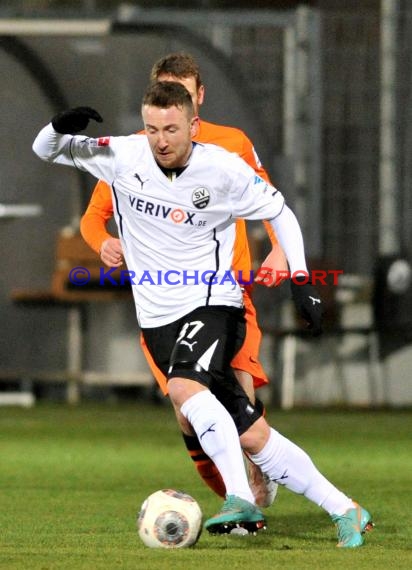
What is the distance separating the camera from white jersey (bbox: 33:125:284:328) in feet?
22.1

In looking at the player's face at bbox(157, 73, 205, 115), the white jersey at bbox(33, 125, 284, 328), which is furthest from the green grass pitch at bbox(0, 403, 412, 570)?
the player's face at bbox(157, 73, 205, 115)

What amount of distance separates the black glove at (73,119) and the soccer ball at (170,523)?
1.51 meters

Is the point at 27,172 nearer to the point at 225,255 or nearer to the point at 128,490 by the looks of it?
the point at 128,490

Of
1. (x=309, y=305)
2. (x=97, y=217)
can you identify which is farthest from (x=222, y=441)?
(x=97, y=217)

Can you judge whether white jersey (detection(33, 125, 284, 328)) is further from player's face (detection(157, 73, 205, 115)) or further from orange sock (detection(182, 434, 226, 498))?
orange sock (detection(182, 434, 226, 498))

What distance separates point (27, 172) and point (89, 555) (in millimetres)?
10728

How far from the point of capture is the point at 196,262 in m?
6.78

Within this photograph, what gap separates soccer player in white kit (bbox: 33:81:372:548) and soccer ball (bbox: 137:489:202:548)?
0.22 m

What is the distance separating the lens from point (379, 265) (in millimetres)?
15617

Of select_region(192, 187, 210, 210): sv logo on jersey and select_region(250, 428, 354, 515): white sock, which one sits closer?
select_region(250, 428, 354, 515): white sock

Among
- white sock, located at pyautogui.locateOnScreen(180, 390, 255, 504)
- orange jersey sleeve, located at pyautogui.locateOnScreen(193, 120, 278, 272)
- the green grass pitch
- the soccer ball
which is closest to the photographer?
the green grass pitch

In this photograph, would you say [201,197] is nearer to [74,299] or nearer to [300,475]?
[300,475]

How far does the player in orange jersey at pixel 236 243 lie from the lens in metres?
7.09

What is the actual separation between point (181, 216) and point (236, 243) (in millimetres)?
515
